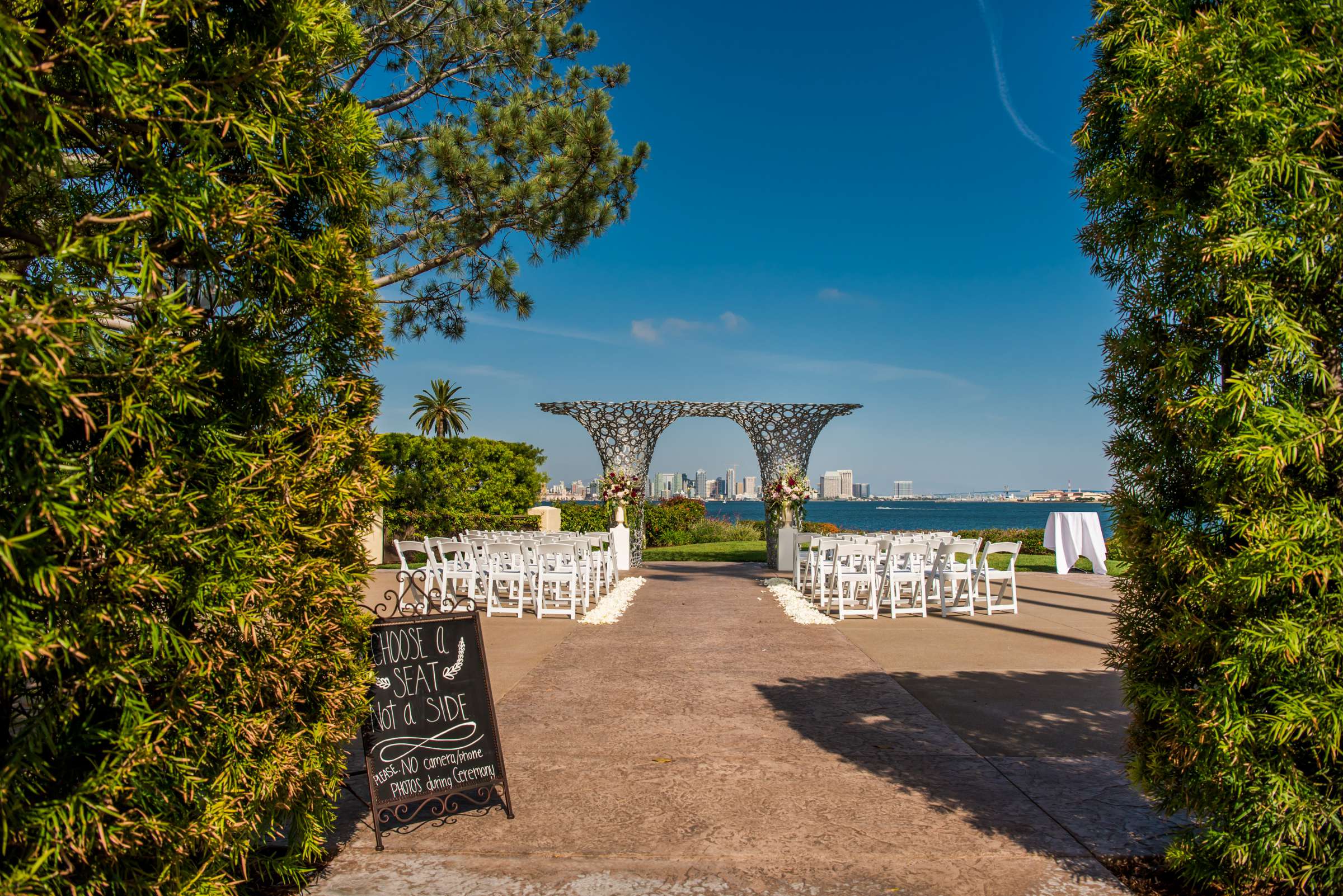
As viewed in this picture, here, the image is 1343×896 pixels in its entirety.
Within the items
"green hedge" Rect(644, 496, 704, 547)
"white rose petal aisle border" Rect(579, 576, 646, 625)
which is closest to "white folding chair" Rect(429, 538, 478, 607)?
"white rose petal aisle border" Rect(579, 576, 646, 625)

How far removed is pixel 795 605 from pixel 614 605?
254cm

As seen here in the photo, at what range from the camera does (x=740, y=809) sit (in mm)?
3430

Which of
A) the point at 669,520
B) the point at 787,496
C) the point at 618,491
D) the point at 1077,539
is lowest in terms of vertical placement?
the point at 1077,539

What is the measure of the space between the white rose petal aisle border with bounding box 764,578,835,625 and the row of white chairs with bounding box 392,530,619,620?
2.68 m

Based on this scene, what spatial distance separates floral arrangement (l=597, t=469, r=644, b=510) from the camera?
638 inches

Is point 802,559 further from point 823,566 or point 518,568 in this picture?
point 518,568

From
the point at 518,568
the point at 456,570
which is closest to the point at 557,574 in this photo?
the point at 518,568

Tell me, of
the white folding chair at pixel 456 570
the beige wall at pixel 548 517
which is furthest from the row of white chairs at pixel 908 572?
the beige wall at pixel 548 517

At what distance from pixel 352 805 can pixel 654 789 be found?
1.48 m

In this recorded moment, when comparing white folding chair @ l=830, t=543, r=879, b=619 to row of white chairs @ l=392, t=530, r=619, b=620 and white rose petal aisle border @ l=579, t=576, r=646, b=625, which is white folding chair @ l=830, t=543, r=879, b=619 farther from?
row of white chairs @ l=392, t=530, r=619, b=620

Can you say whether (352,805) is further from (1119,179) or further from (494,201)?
(494,201)

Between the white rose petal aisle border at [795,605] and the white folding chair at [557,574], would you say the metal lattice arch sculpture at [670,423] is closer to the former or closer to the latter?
the white rose petal aisle border at [795,605]

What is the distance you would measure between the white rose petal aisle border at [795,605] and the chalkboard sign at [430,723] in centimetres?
611

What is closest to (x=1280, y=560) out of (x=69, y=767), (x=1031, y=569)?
(x=69, y=767)
